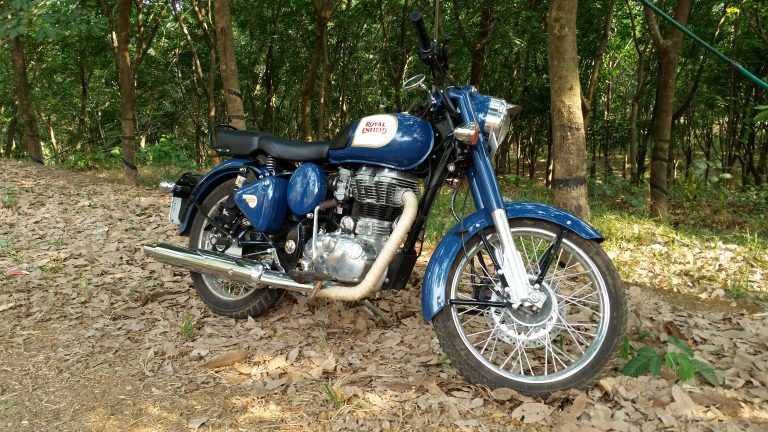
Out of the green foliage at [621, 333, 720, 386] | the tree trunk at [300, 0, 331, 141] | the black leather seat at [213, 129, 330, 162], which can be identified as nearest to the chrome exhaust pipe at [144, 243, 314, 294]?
the black leather seat at [213, 129, 330, 162]

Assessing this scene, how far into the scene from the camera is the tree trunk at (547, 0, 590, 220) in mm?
4336

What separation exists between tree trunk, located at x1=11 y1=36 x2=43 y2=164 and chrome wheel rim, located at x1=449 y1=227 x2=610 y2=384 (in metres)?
10.6

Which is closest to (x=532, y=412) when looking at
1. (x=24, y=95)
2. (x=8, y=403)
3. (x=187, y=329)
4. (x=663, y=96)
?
(x=187, y=329)

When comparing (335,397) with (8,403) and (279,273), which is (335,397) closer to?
(279,273)

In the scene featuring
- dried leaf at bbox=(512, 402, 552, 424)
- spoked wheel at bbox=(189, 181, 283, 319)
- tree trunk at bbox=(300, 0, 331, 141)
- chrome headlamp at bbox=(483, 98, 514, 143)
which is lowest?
dried leaf at bbox=(512, 402, 552, 424)

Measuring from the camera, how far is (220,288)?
3.87 m

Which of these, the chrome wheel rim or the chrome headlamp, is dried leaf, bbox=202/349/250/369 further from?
the chrome headlamp

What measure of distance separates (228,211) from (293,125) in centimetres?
2117

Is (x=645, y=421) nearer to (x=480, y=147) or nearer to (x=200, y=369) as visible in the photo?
(x=480, y=147)

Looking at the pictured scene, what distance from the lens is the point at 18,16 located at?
560 cm

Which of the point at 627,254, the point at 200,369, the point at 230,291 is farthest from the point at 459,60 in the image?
the point at 200,369

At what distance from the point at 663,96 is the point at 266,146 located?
567 centimetres

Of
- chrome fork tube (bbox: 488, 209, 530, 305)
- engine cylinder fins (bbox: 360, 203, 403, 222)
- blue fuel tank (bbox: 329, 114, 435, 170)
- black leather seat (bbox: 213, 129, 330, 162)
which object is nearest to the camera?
chrome fork tube (bbox: 488, 209, 530, 305)

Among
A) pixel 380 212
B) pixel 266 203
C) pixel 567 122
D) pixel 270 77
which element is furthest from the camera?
pixel 270 77
